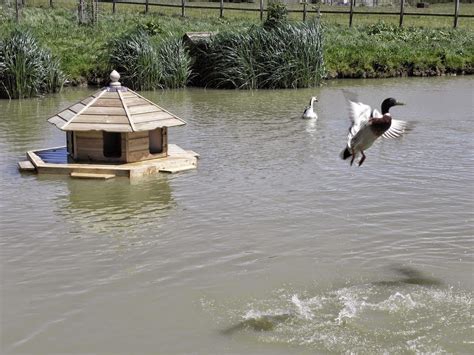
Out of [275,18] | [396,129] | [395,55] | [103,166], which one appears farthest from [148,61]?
[396,129]

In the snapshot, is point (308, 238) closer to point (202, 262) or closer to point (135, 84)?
point (202, 262)

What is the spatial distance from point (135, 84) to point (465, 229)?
14.3m

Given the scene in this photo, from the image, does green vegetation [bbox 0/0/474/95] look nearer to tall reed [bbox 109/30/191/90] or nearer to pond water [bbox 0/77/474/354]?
tall reed [bbox 109/30/191/90]

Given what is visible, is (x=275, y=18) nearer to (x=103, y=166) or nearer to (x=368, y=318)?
(x=103, y=166)

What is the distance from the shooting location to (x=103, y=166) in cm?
1056

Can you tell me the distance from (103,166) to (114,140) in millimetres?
624

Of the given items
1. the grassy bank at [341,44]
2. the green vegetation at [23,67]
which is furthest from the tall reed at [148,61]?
the green vegetation at [23,67]

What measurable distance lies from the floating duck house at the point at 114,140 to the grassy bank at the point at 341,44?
31.9 ft

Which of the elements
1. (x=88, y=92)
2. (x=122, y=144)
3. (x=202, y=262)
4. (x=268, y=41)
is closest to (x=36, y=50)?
(x=88, y=92)

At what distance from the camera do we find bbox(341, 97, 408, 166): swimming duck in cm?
563

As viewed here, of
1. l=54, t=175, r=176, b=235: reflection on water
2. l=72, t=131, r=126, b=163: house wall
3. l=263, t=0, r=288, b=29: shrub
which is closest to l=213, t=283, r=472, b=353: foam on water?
l=54, t=175, r=176, b=235: reflection on water

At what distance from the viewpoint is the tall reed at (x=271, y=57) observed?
2098cm

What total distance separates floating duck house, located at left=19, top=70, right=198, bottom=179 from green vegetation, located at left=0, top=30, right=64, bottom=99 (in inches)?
319

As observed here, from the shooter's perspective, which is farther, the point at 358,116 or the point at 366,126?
the point at 358,116
